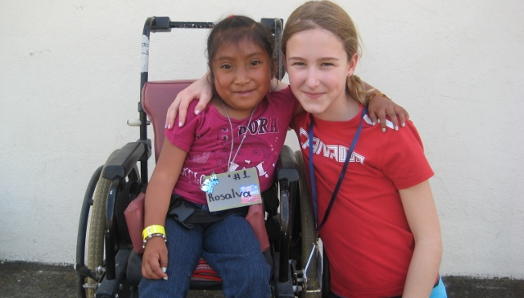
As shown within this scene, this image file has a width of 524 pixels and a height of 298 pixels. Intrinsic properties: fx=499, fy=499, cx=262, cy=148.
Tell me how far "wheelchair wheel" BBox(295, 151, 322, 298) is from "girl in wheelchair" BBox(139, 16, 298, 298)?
0.18 m

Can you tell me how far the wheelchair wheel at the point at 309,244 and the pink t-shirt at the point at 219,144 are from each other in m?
0.18

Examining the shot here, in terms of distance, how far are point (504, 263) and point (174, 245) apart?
2.23 metres

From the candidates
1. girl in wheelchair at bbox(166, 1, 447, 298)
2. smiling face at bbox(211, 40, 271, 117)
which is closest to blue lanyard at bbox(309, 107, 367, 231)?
girl in wheelchair at bbox(166, 1, 447, 298)

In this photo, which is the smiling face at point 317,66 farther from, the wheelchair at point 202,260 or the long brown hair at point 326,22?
the wheelchair at point 202,260

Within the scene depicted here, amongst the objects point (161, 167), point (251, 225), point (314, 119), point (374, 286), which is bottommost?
point (374, 286)

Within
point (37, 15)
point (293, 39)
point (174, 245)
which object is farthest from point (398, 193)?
point (37, 15)

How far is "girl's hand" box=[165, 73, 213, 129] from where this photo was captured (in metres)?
2.02

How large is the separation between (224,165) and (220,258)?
392 millimetres

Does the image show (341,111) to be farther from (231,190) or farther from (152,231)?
(152,231)

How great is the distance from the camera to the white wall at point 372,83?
2803mm

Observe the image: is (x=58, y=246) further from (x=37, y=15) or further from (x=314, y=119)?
(x=314, y=119)

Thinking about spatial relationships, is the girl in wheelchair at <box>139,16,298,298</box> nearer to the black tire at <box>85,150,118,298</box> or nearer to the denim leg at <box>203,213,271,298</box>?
the denim leg at <box>203,213,271,298</box>

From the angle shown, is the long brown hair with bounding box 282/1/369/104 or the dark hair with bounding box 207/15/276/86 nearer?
the long brown hair with bounding box 282/1/369/104

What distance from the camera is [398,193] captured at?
1.90 metres
